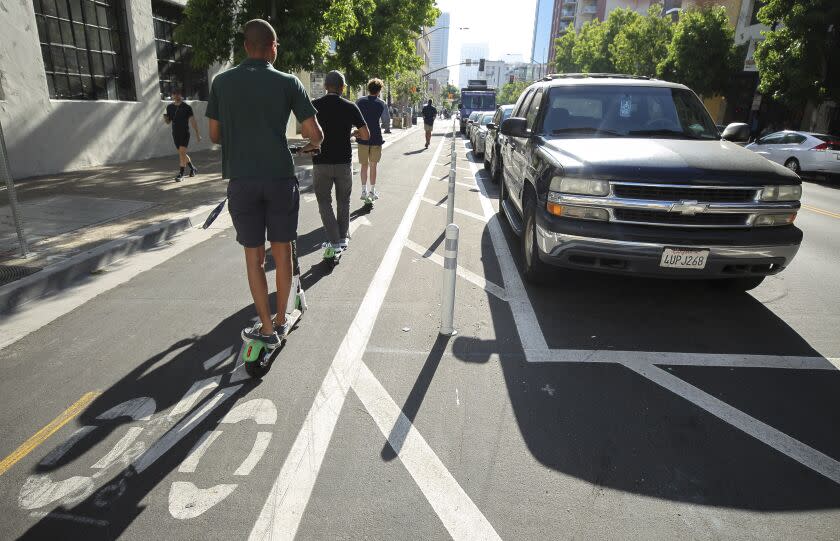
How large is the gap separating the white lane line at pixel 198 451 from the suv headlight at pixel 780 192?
449cm

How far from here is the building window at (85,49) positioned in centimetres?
1156

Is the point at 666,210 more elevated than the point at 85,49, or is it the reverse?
the point at 85,49

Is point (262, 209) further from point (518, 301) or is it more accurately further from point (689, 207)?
point (689, 207)

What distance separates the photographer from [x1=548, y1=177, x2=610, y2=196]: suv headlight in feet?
14.3

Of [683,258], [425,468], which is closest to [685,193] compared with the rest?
[683,258]

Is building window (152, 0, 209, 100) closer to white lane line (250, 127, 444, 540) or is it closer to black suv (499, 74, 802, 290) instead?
white lane line (250, 127, 444, 540)

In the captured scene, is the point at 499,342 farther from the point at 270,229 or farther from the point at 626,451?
the point at 270,229

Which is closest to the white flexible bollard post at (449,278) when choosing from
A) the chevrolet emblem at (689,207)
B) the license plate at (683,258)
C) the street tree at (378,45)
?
the license plate at (683,258)

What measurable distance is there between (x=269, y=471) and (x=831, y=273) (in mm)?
6903

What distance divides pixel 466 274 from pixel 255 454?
344 centimetres

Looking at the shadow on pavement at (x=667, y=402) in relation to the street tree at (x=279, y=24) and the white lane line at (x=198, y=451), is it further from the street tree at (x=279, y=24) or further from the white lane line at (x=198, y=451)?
the street tree at (x=279, y=24)

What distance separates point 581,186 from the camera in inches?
174

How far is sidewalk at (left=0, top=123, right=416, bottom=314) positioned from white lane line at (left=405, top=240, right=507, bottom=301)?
337 centimetres

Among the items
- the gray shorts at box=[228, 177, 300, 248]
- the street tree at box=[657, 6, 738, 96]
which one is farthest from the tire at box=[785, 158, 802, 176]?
the gray shorts at box=[228, 177, 300, 248]
